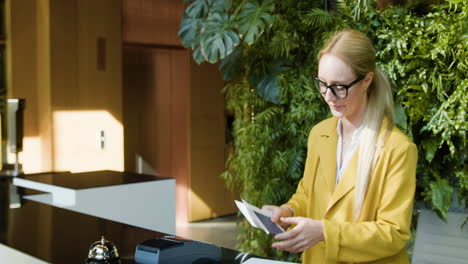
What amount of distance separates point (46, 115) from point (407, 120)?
424 centimetres

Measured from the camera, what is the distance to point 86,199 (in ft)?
12.1

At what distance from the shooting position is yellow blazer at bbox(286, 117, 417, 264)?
1918 millimetres

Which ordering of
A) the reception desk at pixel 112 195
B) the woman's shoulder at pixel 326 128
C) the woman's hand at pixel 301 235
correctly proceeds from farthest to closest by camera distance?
the reception desk at pixel 112 195 → the woman's shoulder at pixel 326 128 → the woman's hand at pixel 301 235

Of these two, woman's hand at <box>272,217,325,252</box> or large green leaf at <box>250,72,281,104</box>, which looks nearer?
woman's hand at <box>272,217,325,252</box>

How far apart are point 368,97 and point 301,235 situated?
1.91ft

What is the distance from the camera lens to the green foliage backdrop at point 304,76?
3990 millimetres

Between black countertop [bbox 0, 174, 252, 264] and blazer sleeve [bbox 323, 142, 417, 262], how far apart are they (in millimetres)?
331

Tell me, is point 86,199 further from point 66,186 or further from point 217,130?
point 217,130

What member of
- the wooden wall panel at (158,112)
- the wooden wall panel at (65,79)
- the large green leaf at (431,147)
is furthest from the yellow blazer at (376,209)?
the wooden wall panel at (158,112)

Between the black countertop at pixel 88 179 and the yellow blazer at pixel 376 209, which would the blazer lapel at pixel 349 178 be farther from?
the black countertop at pixel 88 179

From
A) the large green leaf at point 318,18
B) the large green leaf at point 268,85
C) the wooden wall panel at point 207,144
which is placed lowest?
the wooden wall panel at point 207,144

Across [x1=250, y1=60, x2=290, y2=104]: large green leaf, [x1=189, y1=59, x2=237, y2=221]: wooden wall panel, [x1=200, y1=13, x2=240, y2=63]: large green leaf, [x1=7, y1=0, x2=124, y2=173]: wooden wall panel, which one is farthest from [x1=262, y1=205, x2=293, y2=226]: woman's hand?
[x1=189, y1=59, x2=237, y2=221]: wooden wall panel

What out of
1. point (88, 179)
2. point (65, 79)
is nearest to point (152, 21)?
point (65, 79)

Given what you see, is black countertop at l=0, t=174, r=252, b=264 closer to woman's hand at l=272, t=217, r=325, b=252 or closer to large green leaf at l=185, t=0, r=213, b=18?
woman's hand at l=272, t=217, r=325, b=252
